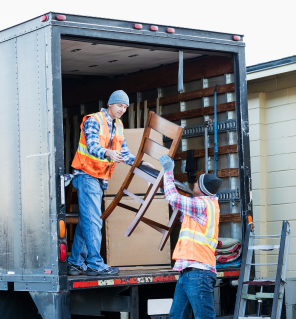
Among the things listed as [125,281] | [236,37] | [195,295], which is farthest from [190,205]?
[236,37]

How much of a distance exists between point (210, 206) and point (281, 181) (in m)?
2.89

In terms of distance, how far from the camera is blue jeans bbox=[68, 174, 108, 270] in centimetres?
522

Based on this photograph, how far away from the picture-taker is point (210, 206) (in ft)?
15.5

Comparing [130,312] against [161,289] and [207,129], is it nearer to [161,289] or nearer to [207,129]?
[161,289]

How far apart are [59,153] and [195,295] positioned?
5.26ft

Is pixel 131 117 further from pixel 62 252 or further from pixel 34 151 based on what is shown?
pixel 62 252

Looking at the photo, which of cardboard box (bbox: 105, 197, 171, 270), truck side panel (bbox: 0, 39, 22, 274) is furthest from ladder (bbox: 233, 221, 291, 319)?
truck side panel (bbox: 0, 39, 22, 274)

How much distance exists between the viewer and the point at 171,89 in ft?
22.4

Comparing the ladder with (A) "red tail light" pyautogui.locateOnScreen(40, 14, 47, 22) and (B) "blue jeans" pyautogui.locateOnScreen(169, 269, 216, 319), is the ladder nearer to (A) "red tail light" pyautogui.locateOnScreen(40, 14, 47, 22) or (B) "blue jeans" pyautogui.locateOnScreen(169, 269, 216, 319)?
(B) "blue jeans" pyautogui.locateOnScreen(169, 269, 216, 319)

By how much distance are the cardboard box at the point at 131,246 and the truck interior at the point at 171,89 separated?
44cm

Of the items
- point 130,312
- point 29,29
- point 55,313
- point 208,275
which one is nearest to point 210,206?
point 208,275

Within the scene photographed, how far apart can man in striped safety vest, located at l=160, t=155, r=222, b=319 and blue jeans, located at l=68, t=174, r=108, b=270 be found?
84 centimetres

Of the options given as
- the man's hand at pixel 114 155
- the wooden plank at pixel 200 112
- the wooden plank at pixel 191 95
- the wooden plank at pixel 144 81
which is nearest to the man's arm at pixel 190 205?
the man's hand at pixel 114 155

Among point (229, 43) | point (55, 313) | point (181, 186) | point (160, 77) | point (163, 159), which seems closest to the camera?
point (55, 313)
